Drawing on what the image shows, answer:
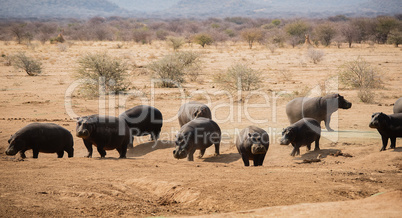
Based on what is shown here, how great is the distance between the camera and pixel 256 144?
377 inches

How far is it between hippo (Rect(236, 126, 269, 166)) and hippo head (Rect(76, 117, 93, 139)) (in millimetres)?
3667

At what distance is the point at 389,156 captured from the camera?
917cm

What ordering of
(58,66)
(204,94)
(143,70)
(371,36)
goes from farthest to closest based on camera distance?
(371,36), (58,66), (143,70), (204,94)

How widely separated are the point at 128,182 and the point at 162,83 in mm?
17315

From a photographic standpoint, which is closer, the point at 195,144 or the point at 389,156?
the point at 389,156

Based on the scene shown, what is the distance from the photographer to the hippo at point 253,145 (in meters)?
9.52

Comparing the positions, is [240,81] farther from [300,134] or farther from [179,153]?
[179,153]

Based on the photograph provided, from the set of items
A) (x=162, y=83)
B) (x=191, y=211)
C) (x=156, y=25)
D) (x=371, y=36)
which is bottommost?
(x=191, y=211)

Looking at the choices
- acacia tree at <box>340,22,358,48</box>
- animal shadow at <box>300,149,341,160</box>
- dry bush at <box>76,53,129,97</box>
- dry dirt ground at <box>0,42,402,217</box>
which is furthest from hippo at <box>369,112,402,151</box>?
acacia tree at <box>340,22,358,48</box>

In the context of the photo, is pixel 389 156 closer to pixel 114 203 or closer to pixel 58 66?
pixel 114 203

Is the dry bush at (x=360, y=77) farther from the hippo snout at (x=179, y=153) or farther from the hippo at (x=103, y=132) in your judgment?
the hippo at (x=103, y=132)

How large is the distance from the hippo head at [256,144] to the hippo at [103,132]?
11.2ft

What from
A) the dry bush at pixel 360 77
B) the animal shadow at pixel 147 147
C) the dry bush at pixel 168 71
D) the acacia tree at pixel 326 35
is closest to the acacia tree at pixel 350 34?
the acacia tree at pixel 326 35

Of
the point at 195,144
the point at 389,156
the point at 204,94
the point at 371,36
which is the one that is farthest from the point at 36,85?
the point at 371,36
